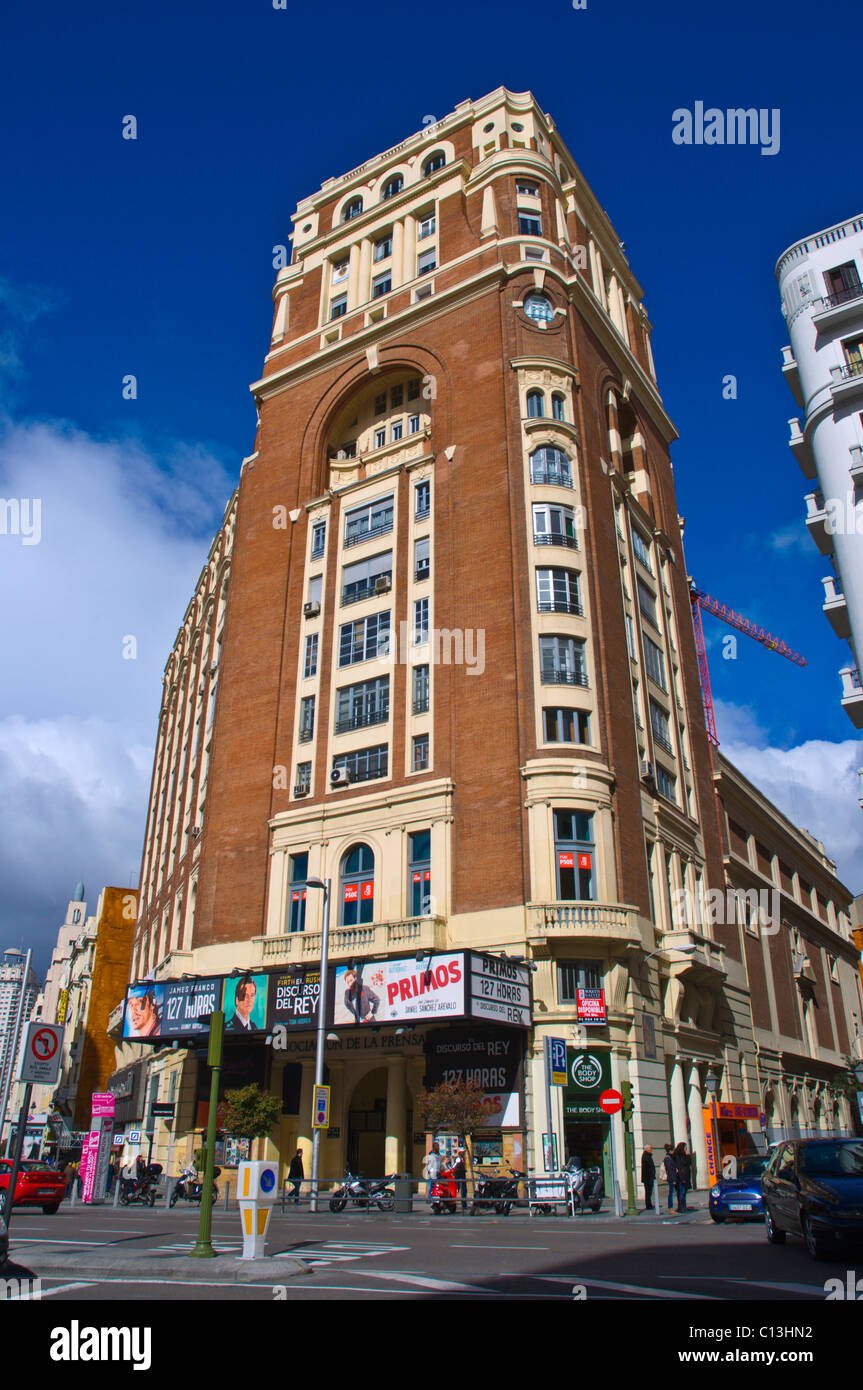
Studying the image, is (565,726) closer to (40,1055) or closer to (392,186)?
(40,1055)

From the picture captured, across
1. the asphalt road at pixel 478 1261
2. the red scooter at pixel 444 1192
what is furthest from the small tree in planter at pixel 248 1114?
the asphalt road at pixel 478 1261

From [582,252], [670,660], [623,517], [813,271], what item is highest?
[582,252]

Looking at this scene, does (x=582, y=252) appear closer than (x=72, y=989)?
Yes

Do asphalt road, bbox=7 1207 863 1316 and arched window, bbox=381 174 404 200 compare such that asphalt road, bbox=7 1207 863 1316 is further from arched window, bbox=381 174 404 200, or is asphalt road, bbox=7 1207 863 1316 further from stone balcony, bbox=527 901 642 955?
arched window, bbox=381 174 404 200

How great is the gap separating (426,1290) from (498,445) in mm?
33654

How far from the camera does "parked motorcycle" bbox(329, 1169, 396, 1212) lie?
80.9 feet

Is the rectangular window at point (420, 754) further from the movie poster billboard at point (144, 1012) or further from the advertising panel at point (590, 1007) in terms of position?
the movie poster billboard at point (144, 1012)

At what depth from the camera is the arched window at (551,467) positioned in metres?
38.3

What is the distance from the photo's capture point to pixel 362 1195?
2539 centimetres

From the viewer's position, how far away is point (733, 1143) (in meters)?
36.8

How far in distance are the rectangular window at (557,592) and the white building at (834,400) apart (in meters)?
10.8
